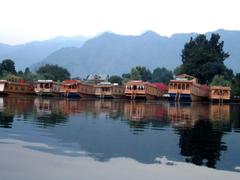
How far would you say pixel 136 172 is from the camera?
33.2 feet

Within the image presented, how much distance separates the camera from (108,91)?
73.2 metres

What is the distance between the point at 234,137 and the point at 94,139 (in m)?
6.04

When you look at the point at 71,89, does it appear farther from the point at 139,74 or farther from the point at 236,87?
the point at 139,74

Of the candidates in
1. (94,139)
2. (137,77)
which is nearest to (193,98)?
(137,77)

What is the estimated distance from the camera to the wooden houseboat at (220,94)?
227 feet

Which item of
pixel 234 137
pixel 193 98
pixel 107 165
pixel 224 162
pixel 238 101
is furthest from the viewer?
pixel 238 101

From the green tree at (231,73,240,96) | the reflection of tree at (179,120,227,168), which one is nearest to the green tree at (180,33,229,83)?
the green tree at (231,73,240,96)

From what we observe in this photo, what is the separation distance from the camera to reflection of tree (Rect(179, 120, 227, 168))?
12.3 m

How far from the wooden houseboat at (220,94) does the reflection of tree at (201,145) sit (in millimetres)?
50699

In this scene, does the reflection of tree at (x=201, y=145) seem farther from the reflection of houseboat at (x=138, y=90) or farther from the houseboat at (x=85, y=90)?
→ the houseboat at (x=85, y=90)

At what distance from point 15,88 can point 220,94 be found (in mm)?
33612

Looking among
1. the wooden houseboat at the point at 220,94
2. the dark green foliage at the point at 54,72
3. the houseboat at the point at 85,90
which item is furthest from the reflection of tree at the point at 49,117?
the dark green foliage at the point at 54,72

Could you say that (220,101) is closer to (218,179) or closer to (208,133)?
(208,133)

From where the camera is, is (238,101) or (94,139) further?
(238,101)
